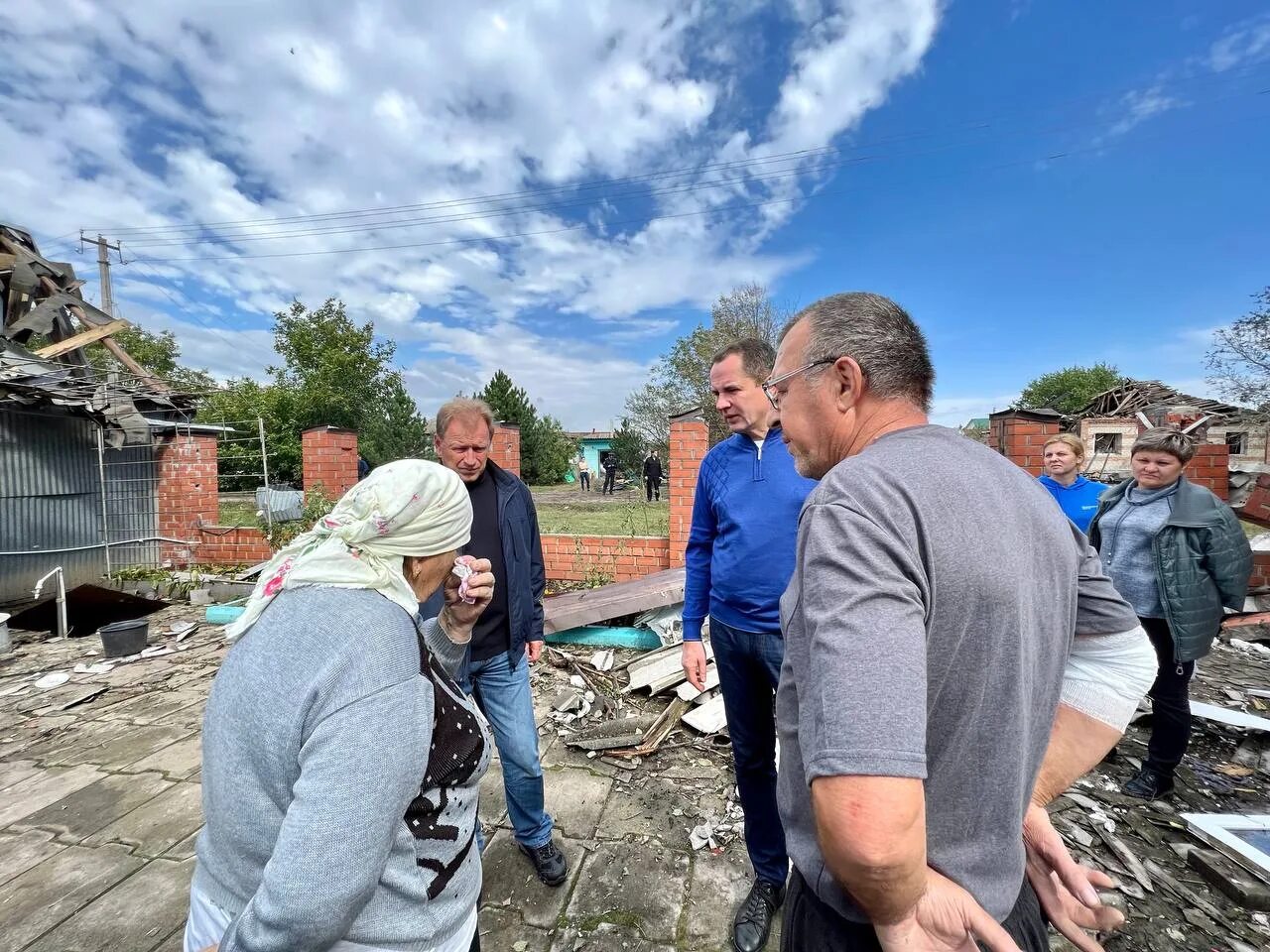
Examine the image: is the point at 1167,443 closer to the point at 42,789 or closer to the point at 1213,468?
the point at 1213,468

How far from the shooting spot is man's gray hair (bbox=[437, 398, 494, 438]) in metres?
2.38

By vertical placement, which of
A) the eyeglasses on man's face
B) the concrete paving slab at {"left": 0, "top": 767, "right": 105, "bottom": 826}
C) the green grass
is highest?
the eyeglasses on man's face

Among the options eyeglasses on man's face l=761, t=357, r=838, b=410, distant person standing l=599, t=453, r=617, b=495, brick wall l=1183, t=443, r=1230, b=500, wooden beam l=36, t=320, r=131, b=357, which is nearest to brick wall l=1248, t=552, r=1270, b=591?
brick wall l=1183, t=443, r=1230, b=500

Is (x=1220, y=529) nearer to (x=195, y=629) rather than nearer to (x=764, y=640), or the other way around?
(x=764, y=640)

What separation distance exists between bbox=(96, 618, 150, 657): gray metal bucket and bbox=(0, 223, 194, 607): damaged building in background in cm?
258

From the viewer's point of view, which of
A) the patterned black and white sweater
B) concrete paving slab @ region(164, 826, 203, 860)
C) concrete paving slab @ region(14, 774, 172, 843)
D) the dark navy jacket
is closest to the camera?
the patterned black and white sweater

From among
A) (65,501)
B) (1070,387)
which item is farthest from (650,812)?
(1070,387)

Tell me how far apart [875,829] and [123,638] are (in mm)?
6478

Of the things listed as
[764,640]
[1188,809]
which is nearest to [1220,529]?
[1188,809]

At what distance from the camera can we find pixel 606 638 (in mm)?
4637

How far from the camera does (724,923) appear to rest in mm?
2053

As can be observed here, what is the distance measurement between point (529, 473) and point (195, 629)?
74.8 ft

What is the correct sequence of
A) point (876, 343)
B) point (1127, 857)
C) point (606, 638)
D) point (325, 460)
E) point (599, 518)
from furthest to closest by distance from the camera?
point (599, 518), point (325, 460), point (606, 638), point (1127, 857), point (876, 343)

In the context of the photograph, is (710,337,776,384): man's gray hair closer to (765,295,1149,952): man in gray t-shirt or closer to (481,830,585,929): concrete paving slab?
(765,295,1149,952): man in gray t-shirt
